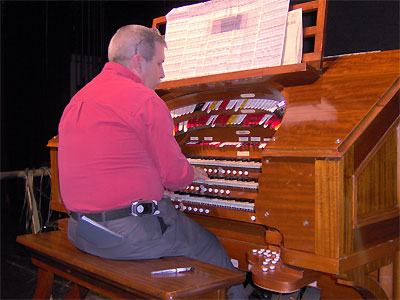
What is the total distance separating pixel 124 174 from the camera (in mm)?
1689

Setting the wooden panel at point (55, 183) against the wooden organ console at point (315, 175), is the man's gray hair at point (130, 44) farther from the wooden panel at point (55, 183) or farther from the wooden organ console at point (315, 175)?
the wooden panel at point (55, 183)

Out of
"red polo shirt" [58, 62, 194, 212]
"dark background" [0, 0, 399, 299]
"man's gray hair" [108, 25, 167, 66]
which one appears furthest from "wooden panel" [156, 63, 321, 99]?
"dark background" [0, 0, 399, 299]

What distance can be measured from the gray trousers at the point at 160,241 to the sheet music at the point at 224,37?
2.79 feet

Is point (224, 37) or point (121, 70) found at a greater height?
point (224, 37)

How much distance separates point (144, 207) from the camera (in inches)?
67.2

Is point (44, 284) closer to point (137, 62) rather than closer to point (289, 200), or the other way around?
point (137, 62)

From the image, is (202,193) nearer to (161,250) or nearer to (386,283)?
(161,250)

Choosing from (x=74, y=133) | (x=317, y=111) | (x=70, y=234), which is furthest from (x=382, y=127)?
(x=70, y=234)

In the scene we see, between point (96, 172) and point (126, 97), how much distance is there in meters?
0.34

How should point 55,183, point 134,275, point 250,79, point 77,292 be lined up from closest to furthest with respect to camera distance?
1. point 134,275
2. point 250,79
3. point 77,292
4. point 55,183

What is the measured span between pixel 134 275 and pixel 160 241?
24 cm

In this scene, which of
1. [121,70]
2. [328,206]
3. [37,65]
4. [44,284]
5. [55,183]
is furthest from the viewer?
[37,65]

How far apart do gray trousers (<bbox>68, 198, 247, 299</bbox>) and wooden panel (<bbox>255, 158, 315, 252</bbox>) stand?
376 millimetres

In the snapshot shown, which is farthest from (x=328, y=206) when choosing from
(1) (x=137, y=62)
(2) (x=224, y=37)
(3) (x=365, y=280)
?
(2) (x=224, y=37)
